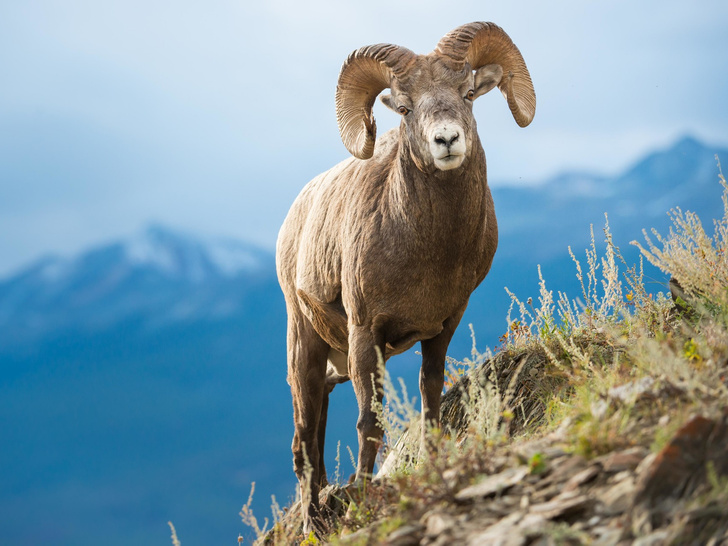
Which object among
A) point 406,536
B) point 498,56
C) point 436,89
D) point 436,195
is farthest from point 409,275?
point 406,536

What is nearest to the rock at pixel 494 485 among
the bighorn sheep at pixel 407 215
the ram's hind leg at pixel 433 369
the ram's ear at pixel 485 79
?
the bighorn sheep at pixel 407 215

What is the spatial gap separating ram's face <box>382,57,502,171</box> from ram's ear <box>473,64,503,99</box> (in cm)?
22

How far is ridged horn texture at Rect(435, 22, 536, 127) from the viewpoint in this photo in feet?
18.2

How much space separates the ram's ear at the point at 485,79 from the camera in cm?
588

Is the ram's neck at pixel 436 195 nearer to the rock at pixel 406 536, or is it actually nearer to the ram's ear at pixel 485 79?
the ram's ear at pixel 485 79

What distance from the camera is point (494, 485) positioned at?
3.25m

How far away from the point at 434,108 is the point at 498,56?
55.1 inches

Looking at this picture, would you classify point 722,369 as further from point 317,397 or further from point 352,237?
point 317,397

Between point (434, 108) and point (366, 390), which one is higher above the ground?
point (434, 108)

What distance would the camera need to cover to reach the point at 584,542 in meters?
2.71

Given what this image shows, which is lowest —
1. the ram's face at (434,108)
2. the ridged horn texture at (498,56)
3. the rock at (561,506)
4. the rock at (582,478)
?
the rock at (561,506)

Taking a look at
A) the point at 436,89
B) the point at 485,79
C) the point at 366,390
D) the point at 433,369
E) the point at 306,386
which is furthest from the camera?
the point at 306,386

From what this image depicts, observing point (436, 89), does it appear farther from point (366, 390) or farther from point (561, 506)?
point (561, 506)

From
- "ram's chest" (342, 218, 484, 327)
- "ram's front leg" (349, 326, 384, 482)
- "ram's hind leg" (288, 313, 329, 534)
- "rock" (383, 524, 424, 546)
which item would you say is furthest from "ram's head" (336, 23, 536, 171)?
"rock" (383, 524, 424, 546)
